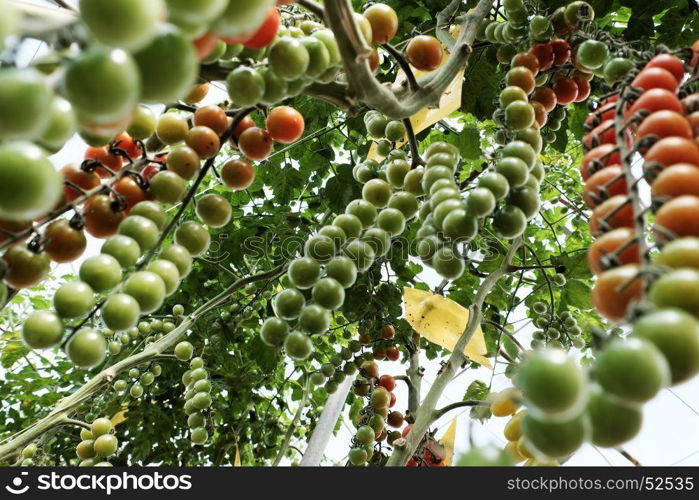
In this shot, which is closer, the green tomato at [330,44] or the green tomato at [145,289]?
the green tomato at [145,289]

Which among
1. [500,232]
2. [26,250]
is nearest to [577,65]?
[500,232]

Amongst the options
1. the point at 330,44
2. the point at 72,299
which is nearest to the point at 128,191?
the point at 72,299

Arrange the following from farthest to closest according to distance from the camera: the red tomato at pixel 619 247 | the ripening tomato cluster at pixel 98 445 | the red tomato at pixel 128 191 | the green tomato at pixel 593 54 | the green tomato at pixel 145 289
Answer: the ripening tomato cluster at pixel 98 445, the green tomato at pixel 593 54, the red tomato at pixel 128 191, the green tomato at pixel 145 289, the red tomato at pixel 619 247

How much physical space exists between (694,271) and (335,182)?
1267 millimetres

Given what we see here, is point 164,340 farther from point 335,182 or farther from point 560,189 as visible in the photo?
point 560,189

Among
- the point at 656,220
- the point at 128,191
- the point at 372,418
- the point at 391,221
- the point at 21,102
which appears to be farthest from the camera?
the point at 372,418

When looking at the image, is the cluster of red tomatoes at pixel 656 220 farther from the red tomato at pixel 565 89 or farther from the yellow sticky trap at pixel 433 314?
the yellow sticky trap at pixel 433 314

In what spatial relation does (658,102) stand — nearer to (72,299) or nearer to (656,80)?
(656,80)

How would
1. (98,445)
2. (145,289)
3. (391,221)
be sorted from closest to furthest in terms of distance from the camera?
(145,289) < (391,221) < (98,445)

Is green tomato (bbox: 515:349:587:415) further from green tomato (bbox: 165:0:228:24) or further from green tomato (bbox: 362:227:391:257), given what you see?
green tomato (bbox: 362:227:391:257)

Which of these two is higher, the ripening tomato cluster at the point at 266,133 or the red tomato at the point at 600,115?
the red tomato at the point at 600,115

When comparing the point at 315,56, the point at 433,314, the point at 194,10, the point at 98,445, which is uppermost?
the point at 194,10

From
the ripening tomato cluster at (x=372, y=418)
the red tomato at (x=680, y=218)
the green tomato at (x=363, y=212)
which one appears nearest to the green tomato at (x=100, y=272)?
the green tomato at (x=363, y=212)

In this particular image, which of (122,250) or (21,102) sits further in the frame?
(122,250)
